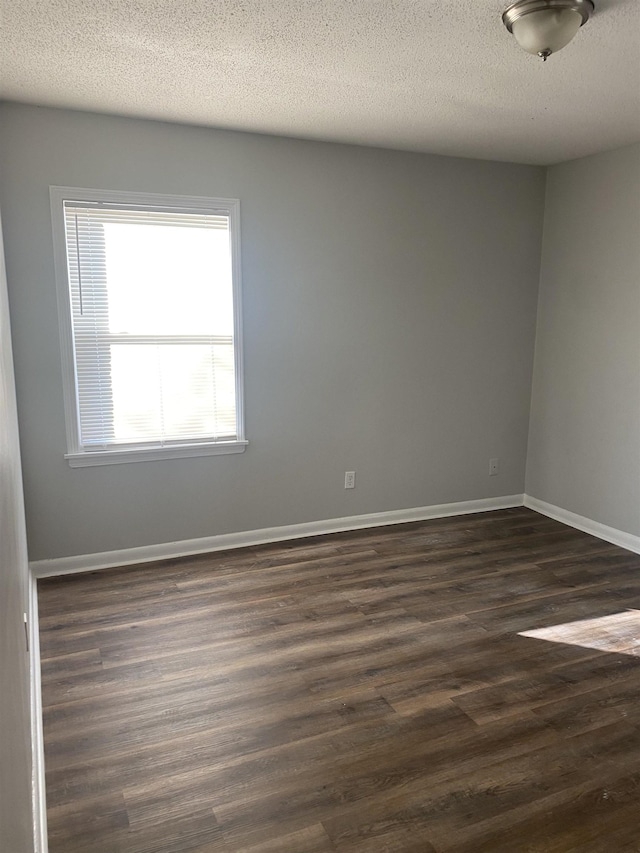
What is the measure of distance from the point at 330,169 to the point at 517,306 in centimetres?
174

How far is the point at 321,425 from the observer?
4035 mm

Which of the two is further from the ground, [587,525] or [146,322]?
[146,322]

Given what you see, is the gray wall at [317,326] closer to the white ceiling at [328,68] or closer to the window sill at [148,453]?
the window sill at [148,453]

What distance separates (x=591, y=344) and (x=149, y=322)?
2928 millimetres

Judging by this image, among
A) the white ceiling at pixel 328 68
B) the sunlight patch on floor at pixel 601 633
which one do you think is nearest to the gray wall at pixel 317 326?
the white ceiling at pixel 328 68

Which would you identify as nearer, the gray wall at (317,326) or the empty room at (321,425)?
the empty room at (321,425)

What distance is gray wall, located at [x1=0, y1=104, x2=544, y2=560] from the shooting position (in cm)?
Result: 327

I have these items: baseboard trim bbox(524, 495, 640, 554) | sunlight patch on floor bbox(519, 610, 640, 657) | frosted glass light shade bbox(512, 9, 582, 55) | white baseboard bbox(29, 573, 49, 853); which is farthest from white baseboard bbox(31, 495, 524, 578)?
frosted glass light shade bbox(512, 9, 582, 55)

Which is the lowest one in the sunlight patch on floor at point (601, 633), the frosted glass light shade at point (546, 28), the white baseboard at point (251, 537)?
the sunlight patch on floor at point (601, 633)

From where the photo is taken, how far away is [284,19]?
2.11 metres

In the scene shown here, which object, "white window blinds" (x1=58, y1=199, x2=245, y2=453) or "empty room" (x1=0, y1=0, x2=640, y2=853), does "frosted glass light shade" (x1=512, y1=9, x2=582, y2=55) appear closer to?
"empty room" (x1=0, y1=0, x2=640, y2=853)

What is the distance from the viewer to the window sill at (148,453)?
11.3 ft

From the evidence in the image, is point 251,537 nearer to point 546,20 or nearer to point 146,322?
point 146,322

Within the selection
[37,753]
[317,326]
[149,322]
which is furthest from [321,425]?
[37,753]
